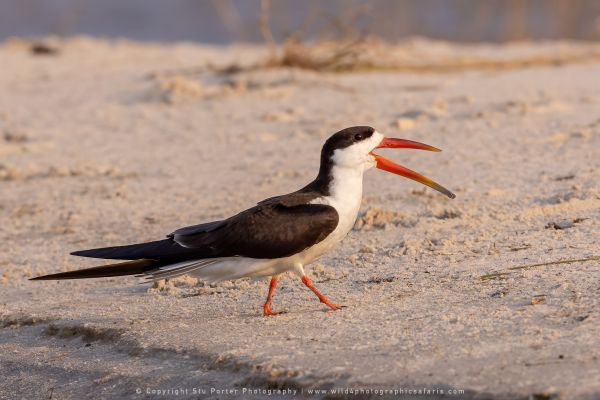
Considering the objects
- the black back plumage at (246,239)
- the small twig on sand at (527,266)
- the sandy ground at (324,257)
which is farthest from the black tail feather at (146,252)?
the small twig on sand at (527,266)

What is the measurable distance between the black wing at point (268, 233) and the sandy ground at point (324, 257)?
33 cm

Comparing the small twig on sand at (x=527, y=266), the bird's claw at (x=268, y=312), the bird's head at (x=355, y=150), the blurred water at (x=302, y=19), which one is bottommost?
the bird's claw at (x=268, y=312)

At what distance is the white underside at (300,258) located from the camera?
5195mm

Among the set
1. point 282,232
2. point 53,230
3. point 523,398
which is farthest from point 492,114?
point 523,398

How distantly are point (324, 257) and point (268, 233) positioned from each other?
1.19 m

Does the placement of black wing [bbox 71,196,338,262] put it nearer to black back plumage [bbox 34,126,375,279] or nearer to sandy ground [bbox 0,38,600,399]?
black back plumage [bbox 34,126,375,279]

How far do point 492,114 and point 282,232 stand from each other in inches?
185

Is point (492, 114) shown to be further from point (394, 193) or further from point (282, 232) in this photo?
point (282, 232)

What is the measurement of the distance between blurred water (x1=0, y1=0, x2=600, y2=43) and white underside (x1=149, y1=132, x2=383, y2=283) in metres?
5.84

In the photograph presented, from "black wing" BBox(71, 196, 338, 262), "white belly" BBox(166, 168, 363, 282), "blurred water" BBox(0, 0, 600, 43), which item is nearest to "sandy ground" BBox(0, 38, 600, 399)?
"white belly" BBox(166, 168, 363, 282)

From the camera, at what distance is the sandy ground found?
4.45 meters

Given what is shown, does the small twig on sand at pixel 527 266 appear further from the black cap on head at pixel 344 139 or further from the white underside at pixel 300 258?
the black cap on head at pixel 344 139

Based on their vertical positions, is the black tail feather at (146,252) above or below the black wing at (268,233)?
below

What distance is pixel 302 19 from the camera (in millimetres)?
24953
